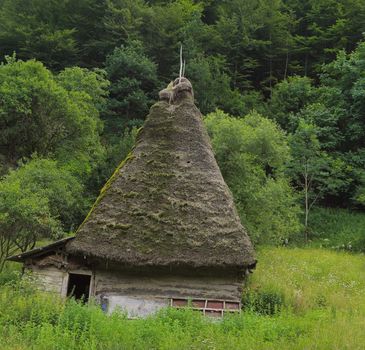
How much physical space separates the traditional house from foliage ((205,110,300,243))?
544 cm

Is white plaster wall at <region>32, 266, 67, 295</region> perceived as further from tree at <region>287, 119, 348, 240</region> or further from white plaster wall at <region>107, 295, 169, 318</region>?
tree at <region>287, 119, 348, 240</region>

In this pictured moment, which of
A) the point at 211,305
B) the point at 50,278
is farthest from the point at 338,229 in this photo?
the point at 50,278

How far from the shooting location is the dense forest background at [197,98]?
2144 cm

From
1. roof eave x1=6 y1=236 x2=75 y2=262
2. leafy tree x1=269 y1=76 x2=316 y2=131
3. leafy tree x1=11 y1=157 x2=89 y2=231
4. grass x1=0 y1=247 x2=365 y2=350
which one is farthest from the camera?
leafy tree x1=269 y1=76 x2=316 y2=131

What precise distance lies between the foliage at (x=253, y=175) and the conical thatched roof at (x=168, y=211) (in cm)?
426

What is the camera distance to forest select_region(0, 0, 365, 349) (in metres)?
18.2

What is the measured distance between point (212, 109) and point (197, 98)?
1412mm

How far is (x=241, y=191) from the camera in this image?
69.6 ft

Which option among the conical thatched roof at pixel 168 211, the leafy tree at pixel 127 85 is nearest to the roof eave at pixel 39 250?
the conical thatched roof at pixel 168 211

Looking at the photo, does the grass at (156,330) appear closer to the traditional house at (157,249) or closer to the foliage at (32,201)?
the traditional house at (157,249)

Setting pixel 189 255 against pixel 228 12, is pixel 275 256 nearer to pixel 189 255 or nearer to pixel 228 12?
pixel 189 255

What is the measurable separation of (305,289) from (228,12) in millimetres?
35140

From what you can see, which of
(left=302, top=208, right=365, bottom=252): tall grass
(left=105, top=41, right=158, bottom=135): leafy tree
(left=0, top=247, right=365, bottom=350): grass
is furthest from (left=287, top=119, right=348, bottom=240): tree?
(left=0, top=247, right=365, bottom=350): grass

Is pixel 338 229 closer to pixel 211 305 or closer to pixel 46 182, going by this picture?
pixel 211 305
